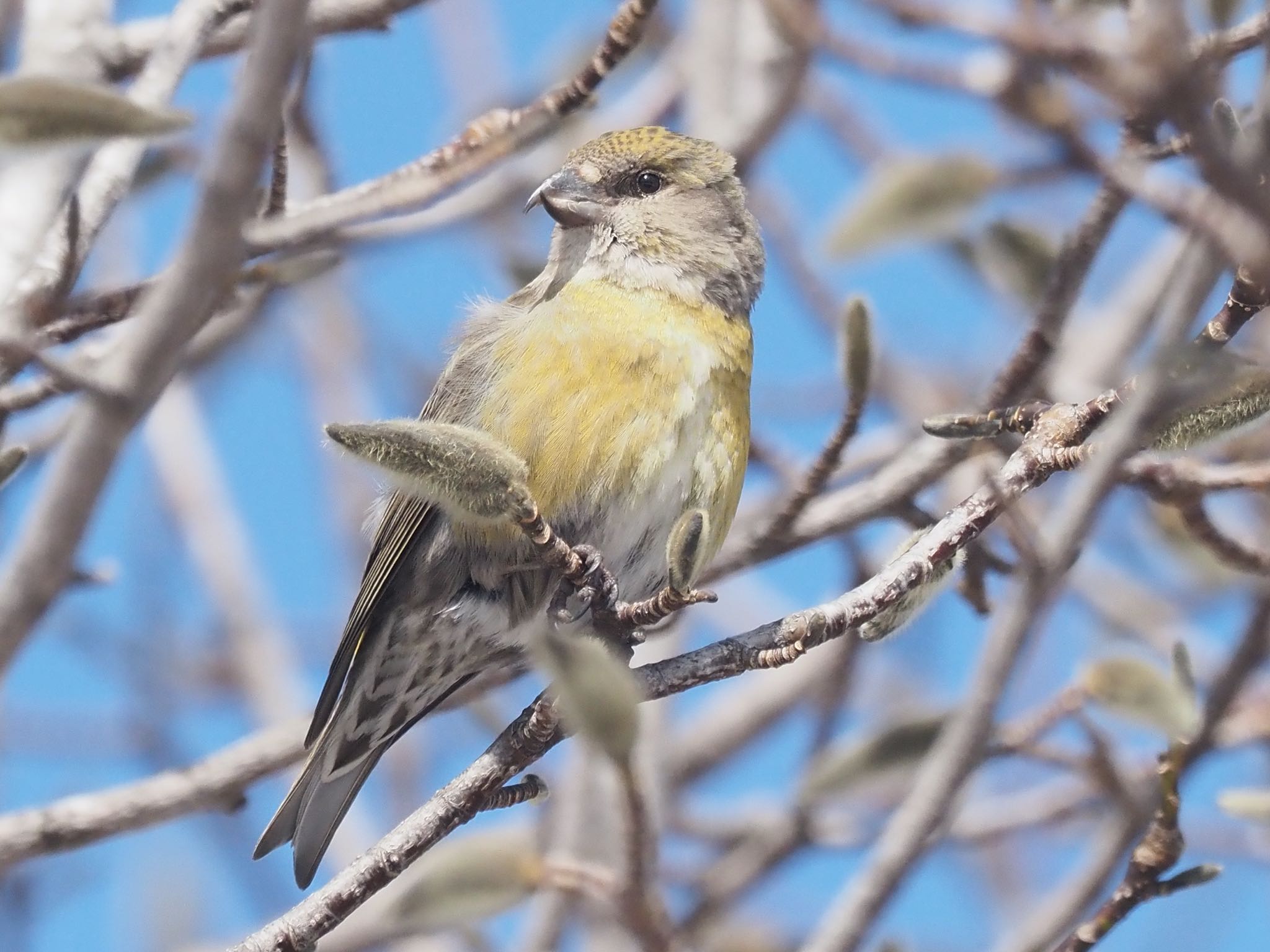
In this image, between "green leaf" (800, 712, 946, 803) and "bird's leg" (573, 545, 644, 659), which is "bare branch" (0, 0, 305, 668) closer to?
"bird's leg" (573, 545, 644, 659)

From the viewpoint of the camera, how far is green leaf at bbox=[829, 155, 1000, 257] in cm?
304

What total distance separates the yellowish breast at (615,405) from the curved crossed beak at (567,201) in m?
0.39

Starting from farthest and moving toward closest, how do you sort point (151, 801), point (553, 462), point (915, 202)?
point (553, 462)
point (151, 801)
point (915, 202)

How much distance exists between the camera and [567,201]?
4.49 metres

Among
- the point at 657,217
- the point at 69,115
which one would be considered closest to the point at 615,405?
the point at 657,217

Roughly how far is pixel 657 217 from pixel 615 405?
3.15 feet

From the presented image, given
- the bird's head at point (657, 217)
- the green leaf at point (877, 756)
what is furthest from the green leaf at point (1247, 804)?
the bird's head at point (657, 217)

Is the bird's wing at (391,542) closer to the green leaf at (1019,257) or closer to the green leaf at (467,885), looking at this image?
the green leaf at (467,885)

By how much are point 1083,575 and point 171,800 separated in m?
3.31

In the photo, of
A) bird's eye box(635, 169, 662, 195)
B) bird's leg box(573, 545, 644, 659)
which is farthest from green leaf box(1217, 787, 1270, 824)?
bird's eye box(635, 169, 662, 195)

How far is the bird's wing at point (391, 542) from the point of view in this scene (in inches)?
155

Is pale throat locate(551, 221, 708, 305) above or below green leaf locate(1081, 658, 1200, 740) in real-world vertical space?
above

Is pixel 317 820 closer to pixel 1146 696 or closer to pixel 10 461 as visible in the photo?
pixel 10 461

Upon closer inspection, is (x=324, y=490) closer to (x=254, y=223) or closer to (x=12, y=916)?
(x=12, y=916)
